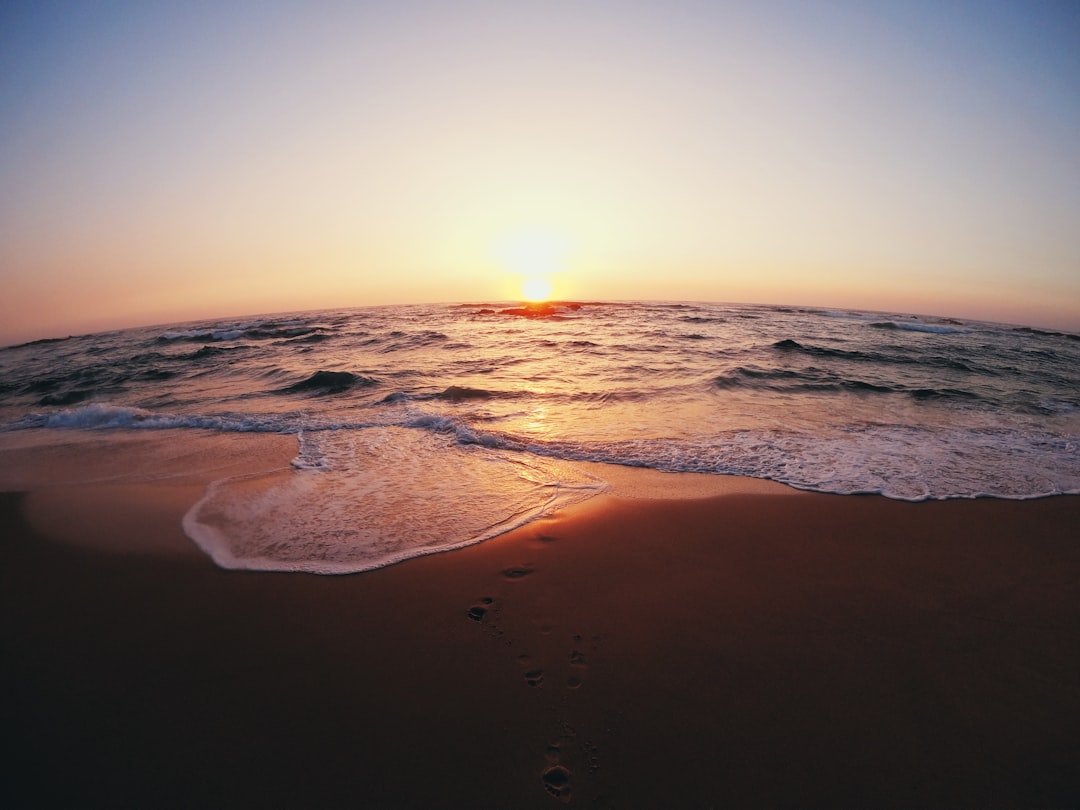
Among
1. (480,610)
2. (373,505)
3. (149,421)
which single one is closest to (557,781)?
(480,610)

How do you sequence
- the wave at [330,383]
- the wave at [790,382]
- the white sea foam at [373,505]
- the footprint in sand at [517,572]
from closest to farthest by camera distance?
the footprint in sand at [517,572]
the white sea foam at [373,505]
the wave at [790,382]
the wave at [330,383]

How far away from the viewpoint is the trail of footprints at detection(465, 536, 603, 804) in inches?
95.5

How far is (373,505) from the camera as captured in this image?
5.63 meters

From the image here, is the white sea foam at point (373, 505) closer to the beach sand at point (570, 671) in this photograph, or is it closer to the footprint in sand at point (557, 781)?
the beach sand at point (570, 671)

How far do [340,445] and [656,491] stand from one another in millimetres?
5395

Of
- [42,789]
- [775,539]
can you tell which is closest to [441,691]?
[42,789]

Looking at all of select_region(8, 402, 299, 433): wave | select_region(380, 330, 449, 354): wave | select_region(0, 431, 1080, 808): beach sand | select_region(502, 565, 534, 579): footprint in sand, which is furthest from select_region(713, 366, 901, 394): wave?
select_region(380, 330, 449, 354): wave

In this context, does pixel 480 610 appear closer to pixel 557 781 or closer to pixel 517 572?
pixel 517 572

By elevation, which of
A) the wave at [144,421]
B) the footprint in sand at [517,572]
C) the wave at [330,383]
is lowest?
the wave at [144,421]

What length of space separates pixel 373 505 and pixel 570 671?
11.2ft

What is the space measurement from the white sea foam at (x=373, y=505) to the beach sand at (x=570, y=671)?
0.88 ft

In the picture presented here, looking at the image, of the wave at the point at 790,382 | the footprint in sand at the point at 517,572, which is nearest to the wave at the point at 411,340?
the wave at the point at 790,382

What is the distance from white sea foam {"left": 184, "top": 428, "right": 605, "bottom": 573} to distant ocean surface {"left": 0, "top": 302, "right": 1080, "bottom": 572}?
30mm

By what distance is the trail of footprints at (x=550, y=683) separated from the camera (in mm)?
2426
